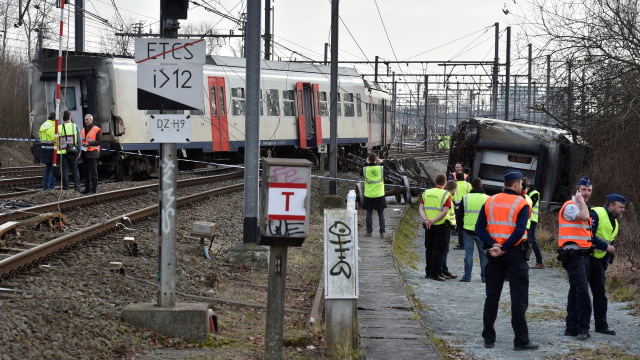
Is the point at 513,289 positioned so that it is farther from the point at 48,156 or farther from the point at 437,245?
the point at 48,156

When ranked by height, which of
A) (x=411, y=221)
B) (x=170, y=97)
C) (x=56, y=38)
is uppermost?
(x=56, y=38)

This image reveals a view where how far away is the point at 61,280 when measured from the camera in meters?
8.27

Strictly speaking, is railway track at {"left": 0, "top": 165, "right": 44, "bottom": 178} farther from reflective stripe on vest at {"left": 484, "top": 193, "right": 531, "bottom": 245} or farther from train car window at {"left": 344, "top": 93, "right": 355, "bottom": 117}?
reflective stripe on vest at {"left": 484, "top": 193, "right": 531, "bottom": 245}

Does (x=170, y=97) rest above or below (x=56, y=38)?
below

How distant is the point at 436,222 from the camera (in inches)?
515

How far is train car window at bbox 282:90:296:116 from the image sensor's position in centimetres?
2798

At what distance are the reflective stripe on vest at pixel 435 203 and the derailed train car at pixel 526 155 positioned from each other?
29.8 feet

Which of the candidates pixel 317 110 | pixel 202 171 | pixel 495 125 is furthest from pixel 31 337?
pixel 317 110

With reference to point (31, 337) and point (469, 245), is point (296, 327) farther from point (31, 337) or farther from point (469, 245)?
point (469, 245)

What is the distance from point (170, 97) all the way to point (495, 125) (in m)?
15.9

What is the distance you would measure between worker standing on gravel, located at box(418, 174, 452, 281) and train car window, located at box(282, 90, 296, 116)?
15.2 m

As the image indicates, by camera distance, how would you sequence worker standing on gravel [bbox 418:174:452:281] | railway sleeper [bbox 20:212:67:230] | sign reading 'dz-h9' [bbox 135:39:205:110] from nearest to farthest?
sign reading 'dz-h9' [bbox 135:39:205:110] → railway sleeper [bbox 20:212:67:230] → worker standing on gravel [bbox 418:174:452:281]

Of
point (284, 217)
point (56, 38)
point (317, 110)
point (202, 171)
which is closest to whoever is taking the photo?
point (284, 217)

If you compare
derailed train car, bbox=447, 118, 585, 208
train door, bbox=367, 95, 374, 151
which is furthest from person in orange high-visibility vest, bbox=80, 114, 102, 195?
train door, bbox=367, 95, 374, 151
